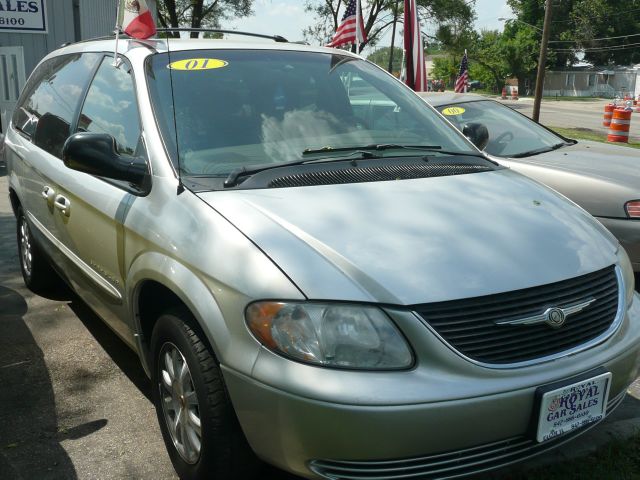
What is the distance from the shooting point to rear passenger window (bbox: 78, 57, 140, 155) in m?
3.25

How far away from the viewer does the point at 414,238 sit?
2.46 metres

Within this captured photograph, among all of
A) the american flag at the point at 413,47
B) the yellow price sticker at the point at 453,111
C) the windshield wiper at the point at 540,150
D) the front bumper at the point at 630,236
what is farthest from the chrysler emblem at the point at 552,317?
the american flag at the point at 413,47

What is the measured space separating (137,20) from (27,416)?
2151mm

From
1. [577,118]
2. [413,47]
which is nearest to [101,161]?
[413,47]

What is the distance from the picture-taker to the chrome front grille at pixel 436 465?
216cm

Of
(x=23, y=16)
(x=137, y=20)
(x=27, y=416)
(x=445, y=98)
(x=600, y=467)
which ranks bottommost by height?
(x=27, y=416)

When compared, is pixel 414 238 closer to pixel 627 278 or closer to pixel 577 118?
pixel 627 278

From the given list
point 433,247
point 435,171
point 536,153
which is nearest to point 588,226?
point 435,171

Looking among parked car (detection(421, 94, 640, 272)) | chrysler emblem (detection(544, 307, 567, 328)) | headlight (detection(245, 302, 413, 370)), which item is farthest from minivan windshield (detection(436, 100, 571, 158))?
headlight (detection(245, 302, 413, 370))

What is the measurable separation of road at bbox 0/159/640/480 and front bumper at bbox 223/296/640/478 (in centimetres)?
66

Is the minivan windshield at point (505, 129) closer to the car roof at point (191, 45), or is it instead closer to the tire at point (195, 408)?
the car roof at point (191, 45)

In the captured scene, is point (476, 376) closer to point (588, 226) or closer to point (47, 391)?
point (588, 226)

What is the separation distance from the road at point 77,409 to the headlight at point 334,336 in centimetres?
86

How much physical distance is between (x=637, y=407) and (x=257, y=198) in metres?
2.27
